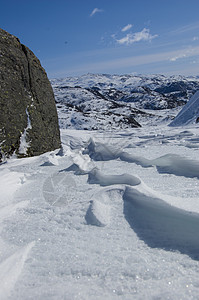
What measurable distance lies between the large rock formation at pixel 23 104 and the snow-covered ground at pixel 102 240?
209cm

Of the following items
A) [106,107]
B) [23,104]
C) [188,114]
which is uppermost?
[23,104]

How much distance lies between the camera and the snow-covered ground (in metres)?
0.91

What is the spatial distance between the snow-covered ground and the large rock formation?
2089 mm

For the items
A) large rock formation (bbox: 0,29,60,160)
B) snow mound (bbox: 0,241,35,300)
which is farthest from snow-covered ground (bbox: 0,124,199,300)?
large rock formation (bbox: 0,29,60,160)

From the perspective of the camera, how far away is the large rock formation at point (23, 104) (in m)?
3.98

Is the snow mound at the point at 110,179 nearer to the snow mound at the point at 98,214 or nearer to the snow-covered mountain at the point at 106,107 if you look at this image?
the snow mound at the point at 98,214

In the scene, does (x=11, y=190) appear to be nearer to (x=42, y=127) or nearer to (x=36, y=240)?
(x=36, y=240)

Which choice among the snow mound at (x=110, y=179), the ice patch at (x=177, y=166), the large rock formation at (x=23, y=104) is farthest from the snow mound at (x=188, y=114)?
the snow mound at (x=110, y=179)

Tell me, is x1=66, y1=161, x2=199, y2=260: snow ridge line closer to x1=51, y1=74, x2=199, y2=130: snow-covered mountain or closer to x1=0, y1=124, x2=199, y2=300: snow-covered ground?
x1=0, y1=124, x2=199, y2=300: snow-covered ground

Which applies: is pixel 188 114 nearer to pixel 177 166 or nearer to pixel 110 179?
pixel 177 166

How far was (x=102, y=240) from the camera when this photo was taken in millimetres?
1214

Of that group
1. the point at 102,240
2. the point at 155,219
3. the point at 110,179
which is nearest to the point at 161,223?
the point at 155,219

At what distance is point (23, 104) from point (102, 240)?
3849 millimetres

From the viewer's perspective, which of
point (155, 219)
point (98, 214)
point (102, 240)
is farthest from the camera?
point (98, 214)
